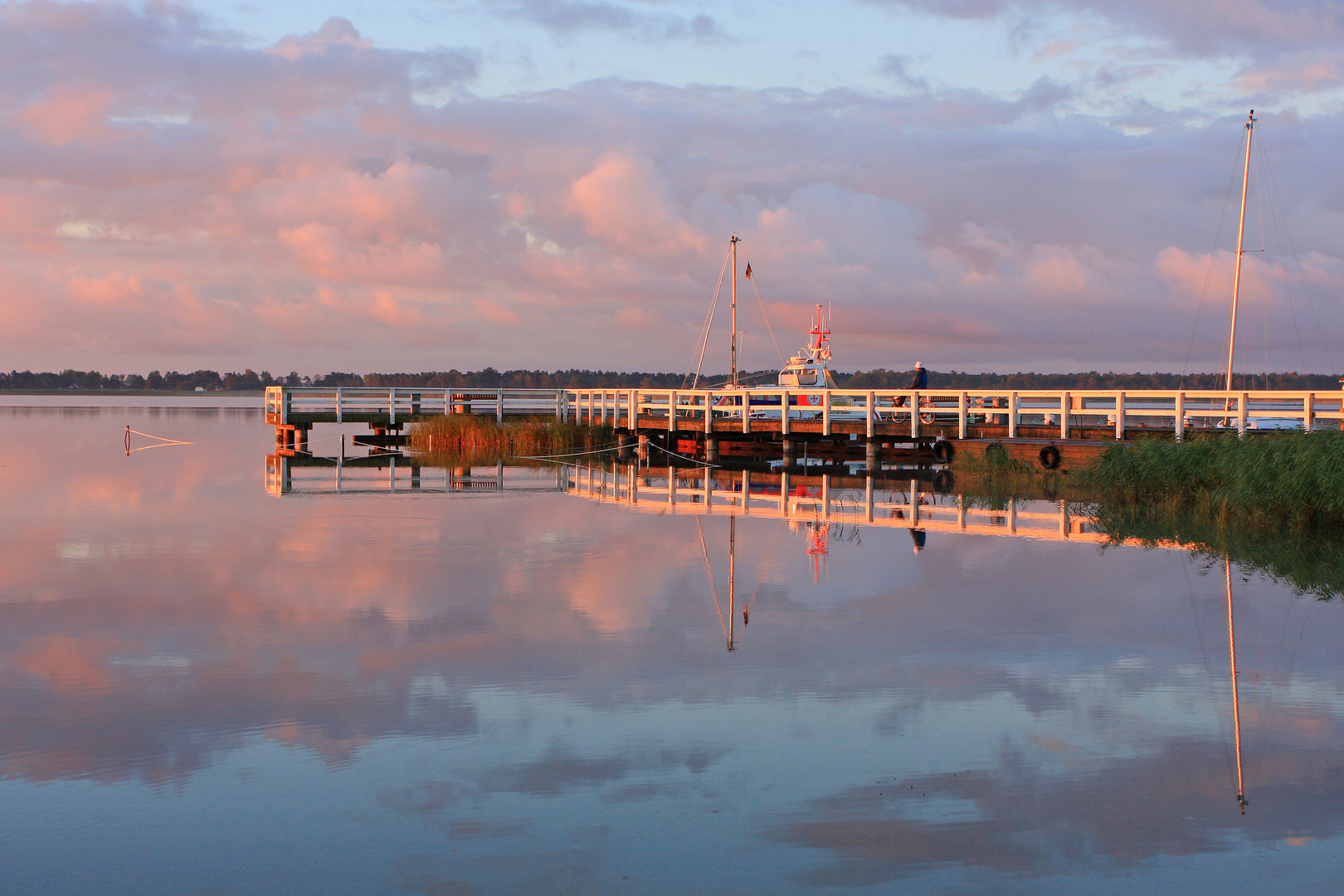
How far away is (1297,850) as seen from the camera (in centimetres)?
548

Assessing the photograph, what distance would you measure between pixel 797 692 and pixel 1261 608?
18.7ft

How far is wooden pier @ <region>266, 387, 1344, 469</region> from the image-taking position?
88.2 feet

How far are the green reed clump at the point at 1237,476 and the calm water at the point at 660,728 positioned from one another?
3987 mm

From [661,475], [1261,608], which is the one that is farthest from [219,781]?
[661,475]

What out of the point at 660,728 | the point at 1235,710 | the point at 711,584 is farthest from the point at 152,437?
the point at 1235,710

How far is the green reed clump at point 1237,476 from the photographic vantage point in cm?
1728

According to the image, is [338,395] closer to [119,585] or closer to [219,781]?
[119,585]

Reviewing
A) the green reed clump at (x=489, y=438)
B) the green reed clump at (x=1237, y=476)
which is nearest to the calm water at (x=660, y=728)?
the green reed clump at (x=1237, y=476)

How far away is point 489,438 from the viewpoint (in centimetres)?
3838

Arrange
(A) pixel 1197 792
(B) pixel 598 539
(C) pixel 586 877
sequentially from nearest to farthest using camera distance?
(C) pixel 586 877 < (A) pixel 1197 792 < (B) pixel 598 539

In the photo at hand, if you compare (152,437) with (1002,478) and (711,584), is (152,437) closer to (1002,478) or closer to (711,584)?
(1002,478)

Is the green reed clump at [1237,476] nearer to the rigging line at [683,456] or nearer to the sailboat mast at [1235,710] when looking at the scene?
the sailboat mast at [1235,710]

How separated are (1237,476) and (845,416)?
19.2 meters

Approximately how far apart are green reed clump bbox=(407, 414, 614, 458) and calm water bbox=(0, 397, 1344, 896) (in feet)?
77.2
